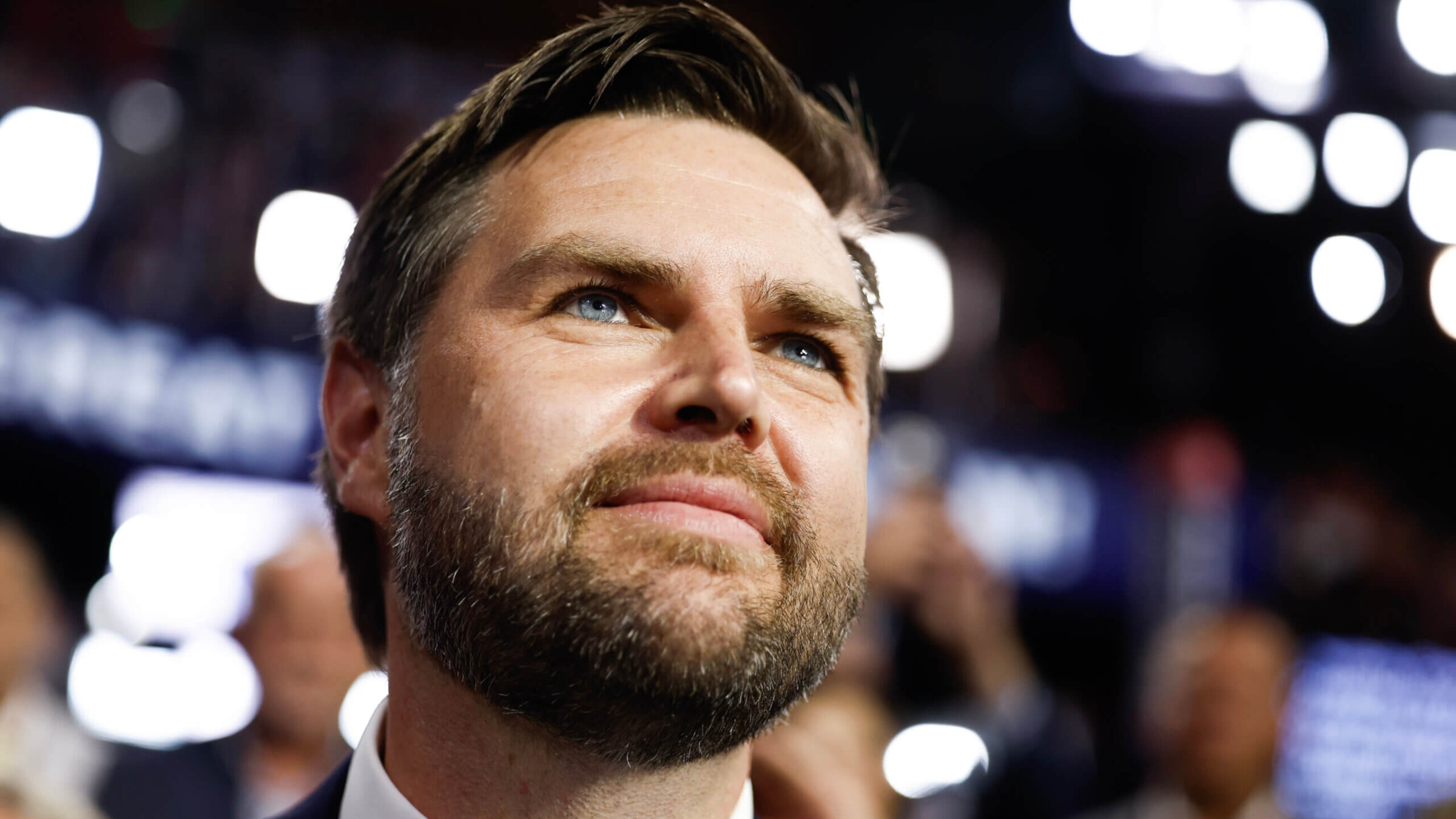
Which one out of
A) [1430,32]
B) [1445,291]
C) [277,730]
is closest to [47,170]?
[277,730]

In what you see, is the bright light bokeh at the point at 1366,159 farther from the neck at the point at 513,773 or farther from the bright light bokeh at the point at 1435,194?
the neck at the point at 513,773

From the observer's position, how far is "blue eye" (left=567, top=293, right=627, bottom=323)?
4.80 feet

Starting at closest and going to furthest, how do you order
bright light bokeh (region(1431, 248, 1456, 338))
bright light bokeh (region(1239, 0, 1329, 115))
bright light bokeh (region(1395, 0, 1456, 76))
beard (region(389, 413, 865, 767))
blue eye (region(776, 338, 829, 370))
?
beard (region(389, 413, 865, 767)), blue eye (region(776, 338, 829, 370)), bright light bokeh (region(1395, 0, 1456, 76)), bright light bokeh (region(1239, 0, 1329, 115)), bright light bokeh (region(1431, 248, 1456, 338))

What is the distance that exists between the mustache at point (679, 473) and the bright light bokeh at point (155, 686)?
19.3 ft

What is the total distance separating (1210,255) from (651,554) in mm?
7870

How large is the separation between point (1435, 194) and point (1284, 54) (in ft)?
5.55

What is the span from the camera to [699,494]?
4.31 feet

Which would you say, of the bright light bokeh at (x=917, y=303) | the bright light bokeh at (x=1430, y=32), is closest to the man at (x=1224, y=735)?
the bright light bokeh at (x=1430, y=32)

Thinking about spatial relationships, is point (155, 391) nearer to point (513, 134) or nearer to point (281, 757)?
point (281, 757)

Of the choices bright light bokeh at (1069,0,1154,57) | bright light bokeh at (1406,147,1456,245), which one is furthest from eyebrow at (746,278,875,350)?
bright light bokeh at (1406,147,1456,245)

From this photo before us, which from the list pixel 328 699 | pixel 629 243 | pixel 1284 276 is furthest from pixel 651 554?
pixel 1284 276

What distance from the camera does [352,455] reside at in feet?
5.54

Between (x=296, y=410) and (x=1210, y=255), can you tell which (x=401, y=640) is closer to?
(x=296, y=410)

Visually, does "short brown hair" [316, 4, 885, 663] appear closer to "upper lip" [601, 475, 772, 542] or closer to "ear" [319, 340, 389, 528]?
"ear" [319, 340, 389, 528]
